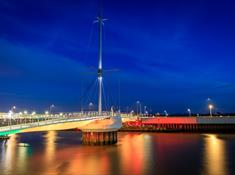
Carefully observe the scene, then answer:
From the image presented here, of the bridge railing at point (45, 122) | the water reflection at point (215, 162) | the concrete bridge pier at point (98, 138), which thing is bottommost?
the water reflection at point (215, 162)

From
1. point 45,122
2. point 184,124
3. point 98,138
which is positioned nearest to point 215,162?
point 45,122

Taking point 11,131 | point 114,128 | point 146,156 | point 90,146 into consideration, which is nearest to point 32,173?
point 11,131

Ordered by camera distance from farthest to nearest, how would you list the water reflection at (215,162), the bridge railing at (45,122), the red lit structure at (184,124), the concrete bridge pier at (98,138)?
the red lit structure at (184,124) → the concrete bridge pier at (98,138) → the bridge railing at (45,122) → the water reflection at (215,162)

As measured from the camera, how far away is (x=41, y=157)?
122 ft

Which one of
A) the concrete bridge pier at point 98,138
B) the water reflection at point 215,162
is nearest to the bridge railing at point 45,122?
the concrete bridge pier at point 98,138

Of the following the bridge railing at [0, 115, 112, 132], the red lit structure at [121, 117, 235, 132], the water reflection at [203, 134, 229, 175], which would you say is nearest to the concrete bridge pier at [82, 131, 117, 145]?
the bridge railing at [0, 115, 112, 132]

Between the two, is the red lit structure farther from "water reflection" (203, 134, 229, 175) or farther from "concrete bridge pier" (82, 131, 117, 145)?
"water reflection" (203, 134, 229, 175)

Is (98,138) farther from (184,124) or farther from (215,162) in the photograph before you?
(184,124)

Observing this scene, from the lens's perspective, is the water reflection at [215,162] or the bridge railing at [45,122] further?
the bridge railing at [45,122]

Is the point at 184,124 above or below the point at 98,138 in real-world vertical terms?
above

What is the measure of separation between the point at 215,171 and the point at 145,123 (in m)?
76.4

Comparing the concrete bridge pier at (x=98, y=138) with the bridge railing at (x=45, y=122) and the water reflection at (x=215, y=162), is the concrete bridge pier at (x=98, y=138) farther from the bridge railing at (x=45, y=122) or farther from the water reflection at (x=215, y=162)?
the water reflection at (x=215, y=162)

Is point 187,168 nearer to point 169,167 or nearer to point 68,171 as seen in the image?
point 169,167

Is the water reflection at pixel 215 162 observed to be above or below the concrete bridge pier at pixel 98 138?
below
